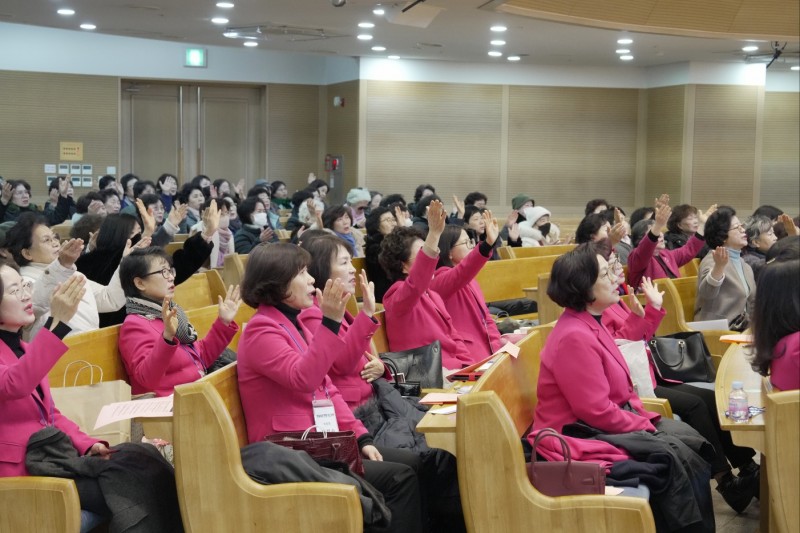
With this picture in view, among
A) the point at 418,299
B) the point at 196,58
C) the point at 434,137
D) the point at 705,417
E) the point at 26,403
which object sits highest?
the point at 196,58

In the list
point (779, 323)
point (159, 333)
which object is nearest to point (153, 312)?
point (159, 333)

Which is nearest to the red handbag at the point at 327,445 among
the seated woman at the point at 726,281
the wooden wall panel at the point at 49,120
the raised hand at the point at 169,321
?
the raised hand at the point at 169,321

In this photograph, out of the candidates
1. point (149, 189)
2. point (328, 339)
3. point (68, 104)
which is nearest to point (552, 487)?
point (328, 339)

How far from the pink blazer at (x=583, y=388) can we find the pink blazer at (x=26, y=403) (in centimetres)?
170

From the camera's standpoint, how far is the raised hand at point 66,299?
311 cm

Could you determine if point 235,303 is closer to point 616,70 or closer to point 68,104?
point 68,104

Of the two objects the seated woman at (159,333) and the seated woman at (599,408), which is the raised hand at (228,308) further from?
the seated woman at (599,408)

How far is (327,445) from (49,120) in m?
15.1

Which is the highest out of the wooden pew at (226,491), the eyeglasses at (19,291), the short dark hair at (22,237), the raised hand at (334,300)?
the short dark hair at (22,237)

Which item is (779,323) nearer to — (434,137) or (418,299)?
(418,299)

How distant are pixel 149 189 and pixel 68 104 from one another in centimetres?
501

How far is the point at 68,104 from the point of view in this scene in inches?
661

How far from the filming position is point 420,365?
14.8ft

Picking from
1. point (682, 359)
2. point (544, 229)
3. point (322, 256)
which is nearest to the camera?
point (322, 256)
